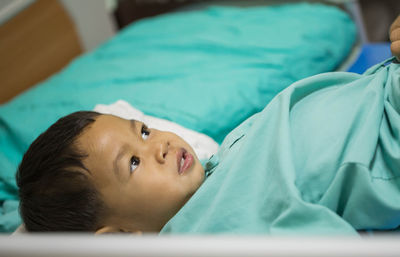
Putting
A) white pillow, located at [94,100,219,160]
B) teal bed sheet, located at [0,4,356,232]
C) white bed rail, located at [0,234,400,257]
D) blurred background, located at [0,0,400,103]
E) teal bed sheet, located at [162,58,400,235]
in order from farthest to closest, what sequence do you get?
blurred background, located at [0,0,400,103] < teal bed sheet, located at [0,4,356,232] < white pillow, located at [94,100,219,160] < teal bed sheet, located at [162,58,400,235] < white bed rail, located at [0,234,400,257]

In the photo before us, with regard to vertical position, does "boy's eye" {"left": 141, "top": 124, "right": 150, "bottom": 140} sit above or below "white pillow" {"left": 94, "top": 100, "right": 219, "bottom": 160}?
above

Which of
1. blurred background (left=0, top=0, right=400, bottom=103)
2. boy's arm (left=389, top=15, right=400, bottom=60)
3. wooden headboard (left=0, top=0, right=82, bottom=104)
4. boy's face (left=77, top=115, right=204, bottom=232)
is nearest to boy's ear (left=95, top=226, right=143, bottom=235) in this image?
boy's face (left=77, top=115, right=204, bottom=232)

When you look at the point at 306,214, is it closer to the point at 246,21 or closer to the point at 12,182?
the point at 12,182

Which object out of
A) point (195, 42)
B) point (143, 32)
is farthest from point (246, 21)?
point (143, 32)

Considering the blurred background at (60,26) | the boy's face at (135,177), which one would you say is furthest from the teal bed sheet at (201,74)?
the boy's face at (135,177)

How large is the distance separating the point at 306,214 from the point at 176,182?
0.24m

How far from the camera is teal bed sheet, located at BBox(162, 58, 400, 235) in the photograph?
55cm

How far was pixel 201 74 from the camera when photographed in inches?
47.8

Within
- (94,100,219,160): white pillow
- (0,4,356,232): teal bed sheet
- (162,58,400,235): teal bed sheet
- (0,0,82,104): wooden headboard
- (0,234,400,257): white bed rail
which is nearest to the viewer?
(0,234,400,257): white bed rail

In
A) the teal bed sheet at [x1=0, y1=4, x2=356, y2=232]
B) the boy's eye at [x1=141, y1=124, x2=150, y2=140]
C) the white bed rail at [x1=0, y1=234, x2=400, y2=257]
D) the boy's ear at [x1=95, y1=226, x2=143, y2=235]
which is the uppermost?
the white bed rail at [x1=0, y1=234, x2=400, y2=257]

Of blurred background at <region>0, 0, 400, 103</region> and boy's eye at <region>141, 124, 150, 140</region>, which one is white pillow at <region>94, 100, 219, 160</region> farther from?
blurred background at <region>0, 0, 400, 103</region>

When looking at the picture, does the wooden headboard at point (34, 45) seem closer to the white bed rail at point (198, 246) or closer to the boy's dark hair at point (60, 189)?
the boy's dark hair at point (60, 189)

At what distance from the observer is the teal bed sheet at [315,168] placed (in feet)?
1.79

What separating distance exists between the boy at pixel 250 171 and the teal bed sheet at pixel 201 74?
0.25 meters
